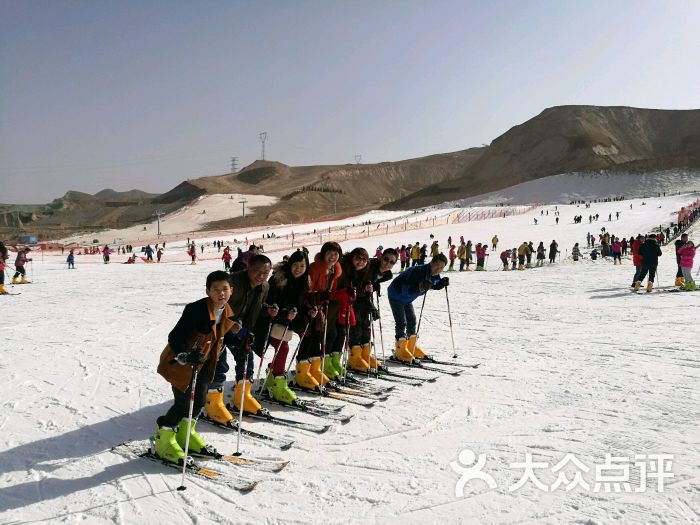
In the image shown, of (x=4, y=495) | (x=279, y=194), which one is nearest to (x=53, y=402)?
(x=4, y=495)

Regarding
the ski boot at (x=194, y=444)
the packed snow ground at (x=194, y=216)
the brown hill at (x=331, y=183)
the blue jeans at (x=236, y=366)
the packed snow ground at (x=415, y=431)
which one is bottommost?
the packed snow ground at (x=415, y=431)

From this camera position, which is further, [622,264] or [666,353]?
[622,264]

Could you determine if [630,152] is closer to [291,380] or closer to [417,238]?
[417,238]

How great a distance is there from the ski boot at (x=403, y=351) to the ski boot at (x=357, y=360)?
0.80 meters

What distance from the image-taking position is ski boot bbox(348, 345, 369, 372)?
7.09 meters

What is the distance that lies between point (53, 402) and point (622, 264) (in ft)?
77.2

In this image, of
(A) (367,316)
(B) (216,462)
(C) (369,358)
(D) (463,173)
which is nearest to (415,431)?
(B) (216,462)

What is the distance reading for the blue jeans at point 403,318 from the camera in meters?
7.41

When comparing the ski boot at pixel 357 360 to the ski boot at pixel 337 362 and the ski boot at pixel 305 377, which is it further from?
the ski boot at pixel 305 377

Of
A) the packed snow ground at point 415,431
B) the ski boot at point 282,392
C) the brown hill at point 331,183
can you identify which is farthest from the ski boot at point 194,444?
the brown hill at point 331,183

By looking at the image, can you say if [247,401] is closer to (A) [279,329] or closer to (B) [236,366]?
(B) [236,366]

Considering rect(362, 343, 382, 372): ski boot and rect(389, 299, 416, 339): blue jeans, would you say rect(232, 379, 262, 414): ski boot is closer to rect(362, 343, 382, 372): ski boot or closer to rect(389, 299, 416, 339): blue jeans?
rect(362, 343, 382, 372): ski boot

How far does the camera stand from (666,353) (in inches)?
299

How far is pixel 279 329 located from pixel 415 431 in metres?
1.75
